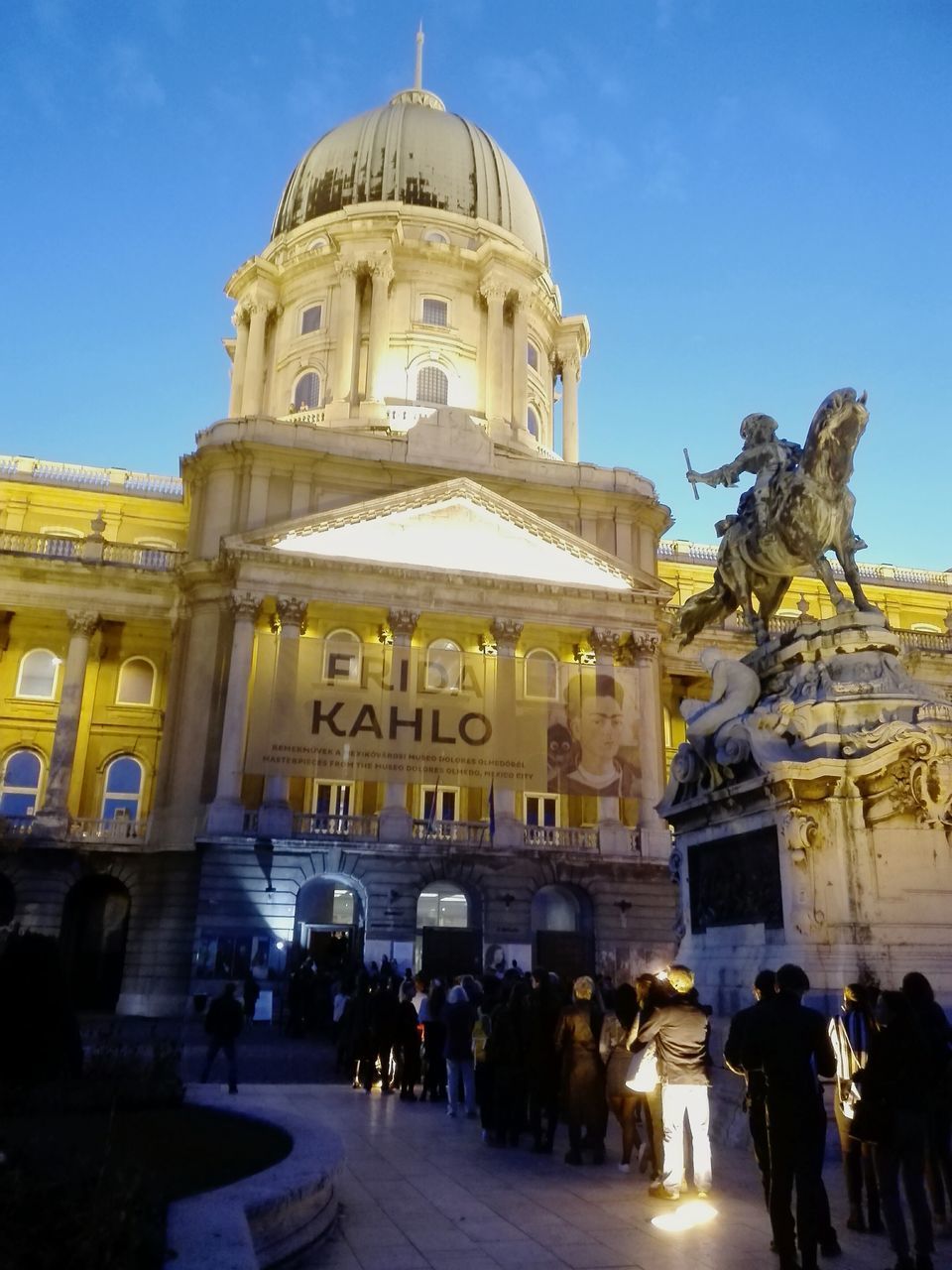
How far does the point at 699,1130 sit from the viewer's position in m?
7.10

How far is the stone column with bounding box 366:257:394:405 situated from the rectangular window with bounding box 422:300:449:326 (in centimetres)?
220

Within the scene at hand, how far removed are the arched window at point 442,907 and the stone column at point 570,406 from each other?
26.5 meters

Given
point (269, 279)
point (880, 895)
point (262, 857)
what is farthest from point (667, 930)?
point (269, 279)

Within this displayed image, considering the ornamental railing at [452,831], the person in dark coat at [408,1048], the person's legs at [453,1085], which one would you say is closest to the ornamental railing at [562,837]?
the ornamental railing at [452,831]

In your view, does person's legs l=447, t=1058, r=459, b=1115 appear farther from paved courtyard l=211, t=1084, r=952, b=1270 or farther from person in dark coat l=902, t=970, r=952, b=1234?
person in dark coat l=902, t=970, r=952, b=1234

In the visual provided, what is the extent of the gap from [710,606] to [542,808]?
28.1m

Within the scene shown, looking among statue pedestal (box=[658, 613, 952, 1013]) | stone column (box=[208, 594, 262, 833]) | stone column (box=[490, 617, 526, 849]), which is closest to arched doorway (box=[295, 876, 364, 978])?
stone column (box=[208, 594, 262, 833])

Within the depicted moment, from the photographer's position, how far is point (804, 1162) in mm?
5184

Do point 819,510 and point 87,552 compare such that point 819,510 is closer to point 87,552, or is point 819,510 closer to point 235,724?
point 235,724

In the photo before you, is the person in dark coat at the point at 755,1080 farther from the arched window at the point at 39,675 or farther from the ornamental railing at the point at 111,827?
the arched window at the point at 39,675

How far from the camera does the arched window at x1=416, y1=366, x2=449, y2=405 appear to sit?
50.3m

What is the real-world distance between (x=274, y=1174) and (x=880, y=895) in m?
4.57

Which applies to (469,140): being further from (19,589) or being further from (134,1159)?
(134,1159)

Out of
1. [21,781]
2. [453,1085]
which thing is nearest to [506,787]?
[21,781]
